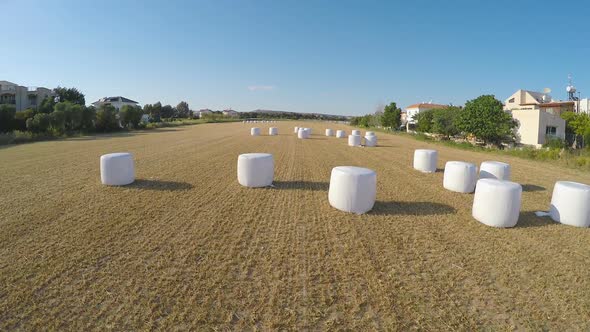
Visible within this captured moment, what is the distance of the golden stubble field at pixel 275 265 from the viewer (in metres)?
3.37

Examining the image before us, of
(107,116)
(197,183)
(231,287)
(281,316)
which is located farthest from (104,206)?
(107,116)

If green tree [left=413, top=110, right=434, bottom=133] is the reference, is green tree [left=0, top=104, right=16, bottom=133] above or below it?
below

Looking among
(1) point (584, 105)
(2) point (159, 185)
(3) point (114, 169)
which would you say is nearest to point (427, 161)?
(2) point (159, 185)

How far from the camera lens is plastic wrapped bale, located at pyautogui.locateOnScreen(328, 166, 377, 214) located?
6.48m

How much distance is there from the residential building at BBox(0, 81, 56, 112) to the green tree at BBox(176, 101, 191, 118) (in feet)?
142

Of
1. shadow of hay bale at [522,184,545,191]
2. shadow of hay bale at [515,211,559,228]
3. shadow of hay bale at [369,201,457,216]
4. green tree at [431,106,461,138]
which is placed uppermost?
green tree at [431,106,461,138]

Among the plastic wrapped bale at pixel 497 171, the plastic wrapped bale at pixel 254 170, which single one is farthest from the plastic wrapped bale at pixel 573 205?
the plastic wrapped bale at pixel 254 170

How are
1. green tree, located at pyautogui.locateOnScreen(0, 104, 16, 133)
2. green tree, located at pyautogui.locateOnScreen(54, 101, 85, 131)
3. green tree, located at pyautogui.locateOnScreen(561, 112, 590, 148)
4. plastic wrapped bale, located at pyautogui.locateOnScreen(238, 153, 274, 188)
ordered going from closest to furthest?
1. plastic wrapped bale, located at pyautogui.locateOnScreen(238, 153, 274, 188)
2. green tree, located at pyautogui.locateOnScreen(0, 104, 16, 133)
3. green tree, located at pyautogui.locateOnScreen(54, 101, 85, 131)
4. green tree, located at pyautogui.locateOnScreen(561, 112, 590, 148)

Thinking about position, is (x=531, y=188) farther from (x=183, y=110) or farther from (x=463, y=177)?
(x=183, y=110)

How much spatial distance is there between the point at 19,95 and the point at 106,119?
33230 mm

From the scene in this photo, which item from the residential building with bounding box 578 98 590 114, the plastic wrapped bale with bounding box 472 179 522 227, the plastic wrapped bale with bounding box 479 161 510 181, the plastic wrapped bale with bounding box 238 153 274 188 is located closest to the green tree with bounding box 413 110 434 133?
the residential building with bounding box 578 98 590 114

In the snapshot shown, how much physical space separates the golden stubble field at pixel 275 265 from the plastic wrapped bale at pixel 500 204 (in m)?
0.26

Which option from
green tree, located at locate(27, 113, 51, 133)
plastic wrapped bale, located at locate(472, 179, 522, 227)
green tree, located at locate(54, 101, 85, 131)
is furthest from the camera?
green tree, located at locate(54, 101, 85, 131)

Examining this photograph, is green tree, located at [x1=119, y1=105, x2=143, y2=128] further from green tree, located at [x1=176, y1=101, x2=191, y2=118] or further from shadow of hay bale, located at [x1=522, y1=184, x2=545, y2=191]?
green tree, located at [x1=176, y1=101, x2=191, y2=118]
